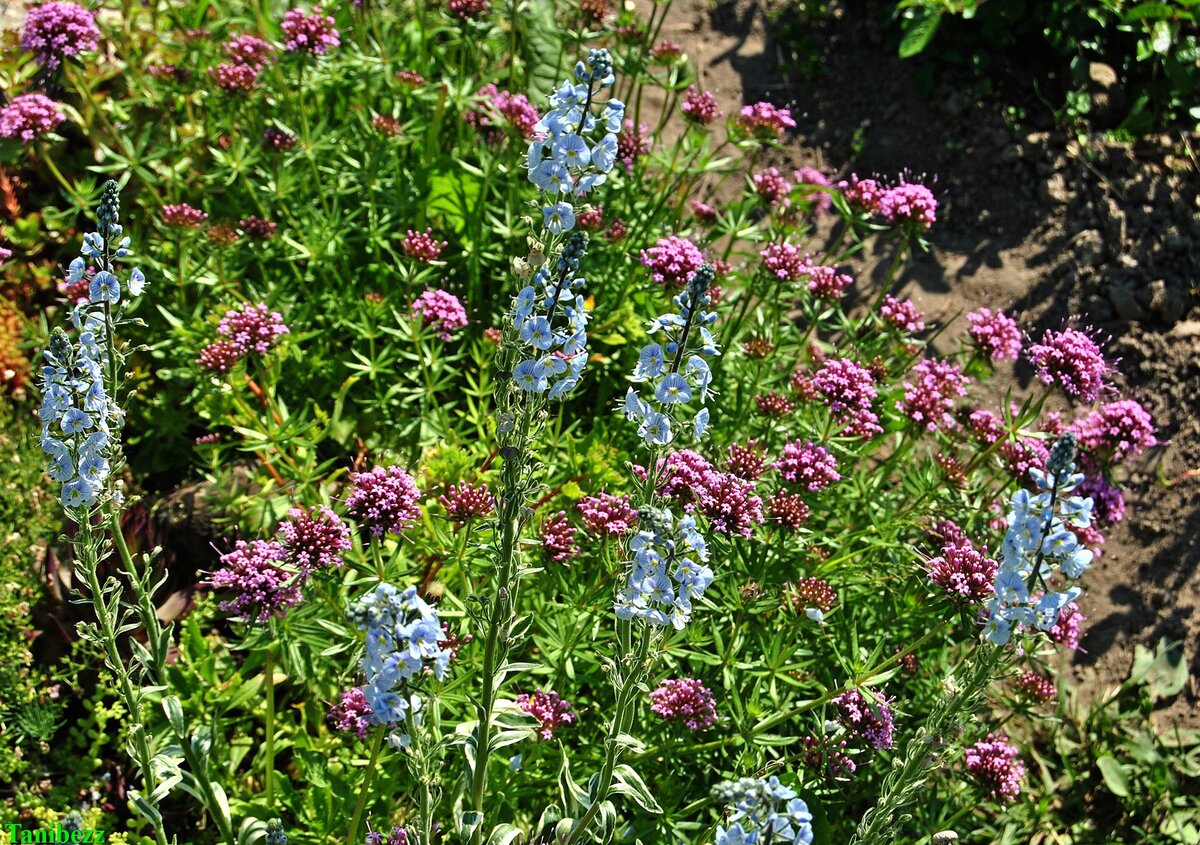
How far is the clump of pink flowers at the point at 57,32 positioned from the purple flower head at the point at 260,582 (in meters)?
3.17

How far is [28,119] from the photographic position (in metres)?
5.58

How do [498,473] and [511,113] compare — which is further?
[511,113]

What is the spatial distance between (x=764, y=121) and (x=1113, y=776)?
349cm

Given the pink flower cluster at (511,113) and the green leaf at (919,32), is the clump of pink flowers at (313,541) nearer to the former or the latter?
the pink flower cluster at (511,113)

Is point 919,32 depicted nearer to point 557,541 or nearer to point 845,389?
point 845,389

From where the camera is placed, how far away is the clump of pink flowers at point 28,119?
219 inches

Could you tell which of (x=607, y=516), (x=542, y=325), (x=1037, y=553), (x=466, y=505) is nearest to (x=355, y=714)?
(x=466, y=505)

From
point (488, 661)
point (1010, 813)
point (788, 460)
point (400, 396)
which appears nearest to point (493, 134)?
point (400, 396)

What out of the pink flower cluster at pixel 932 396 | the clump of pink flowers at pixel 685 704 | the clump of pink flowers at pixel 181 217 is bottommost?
the clump of pink flowers at pixel 685 704

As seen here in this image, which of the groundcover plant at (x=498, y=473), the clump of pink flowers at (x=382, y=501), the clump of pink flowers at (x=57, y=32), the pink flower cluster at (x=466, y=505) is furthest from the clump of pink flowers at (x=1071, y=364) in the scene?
the clump of pink flowers at (x=57, y=32)

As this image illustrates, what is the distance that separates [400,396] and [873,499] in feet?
7.79

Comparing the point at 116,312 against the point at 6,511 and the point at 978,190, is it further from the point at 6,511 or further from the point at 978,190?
the point at 978,190

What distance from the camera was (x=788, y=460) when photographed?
441 centimetres

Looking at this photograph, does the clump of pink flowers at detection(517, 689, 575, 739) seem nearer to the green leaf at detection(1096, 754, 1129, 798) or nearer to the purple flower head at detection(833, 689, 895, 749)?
the purple flower head at detection(833, 689, 895, 749)
